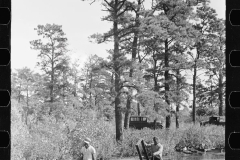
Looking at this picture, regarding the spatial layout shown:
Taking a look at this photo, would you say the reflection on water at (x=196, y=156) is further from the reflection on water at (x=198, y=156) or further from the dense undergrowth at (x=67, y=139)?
the dense undergrowth at (x=67, y=139)

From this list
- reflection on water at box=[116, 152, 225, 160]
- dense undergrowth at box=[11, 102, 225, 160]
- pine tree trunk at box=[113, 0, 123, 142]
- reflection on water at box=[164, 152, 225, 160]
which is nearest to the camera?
dense undergrowth at box=[11, 102, 225, 160]

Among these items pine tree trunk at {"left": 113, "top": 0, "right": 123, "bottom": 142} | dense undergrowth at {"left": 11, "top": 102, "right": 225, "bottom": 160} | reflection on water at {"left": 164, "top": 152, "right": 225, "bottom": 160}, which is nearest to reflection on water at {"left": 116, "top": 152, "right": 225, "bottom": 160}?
reflection on water at {"left": 164, "top": 152, "right": 225, "bottom": 160}

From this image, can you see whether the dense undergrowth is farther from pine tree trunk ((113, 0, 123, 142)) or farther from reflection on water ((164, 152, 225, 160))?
Result: reflection on water ((164, 152, 225, 160))

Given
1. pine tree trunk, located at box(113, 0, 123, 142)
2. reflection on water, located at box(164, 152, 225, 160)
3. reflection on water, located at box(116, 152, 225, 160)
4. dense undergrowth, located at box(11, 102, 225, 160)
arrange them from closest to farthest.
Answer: dense undergrowth, located at box(11, 102, 225, 160) < reflection on water, located at box(116, 152, 225, 160) < reflection on water, located at box(164, 152, 225, 160) < pine tree trunk, located at box(113, 0, 123, 142)

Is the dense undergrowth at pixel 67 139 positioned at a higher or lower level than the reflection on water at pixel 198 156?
higher

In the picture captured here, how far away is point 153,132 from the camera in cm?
2177

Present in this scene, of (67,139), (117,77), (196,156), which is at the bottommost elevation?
(196,156)

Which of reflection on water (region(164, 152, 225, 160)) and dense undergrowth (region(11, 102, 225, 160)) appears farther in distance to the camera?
reflection on water (region(164, 152, 225, 160))

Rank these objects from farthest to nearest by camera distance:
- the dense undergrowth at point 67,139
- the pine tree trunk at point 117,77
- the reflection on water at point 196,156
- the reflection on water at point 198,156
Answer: the pine tree trunk at point 117,77, the reflection on water at point 198,156, the reflection on water at point 196,156, the dense undergrowth at point 67,139

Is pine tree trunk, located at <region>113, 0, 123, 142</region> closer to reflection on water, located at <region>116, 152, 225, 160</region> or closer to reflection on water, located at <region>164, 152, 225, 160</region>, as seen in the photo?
reflection on water, located at <region>116, 152, 225, 160</region>

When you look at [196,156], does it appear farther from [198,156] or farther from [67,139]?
[67,139]

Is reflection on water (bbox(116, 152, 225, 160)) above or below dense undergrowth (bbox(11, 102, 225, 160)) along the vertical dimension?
below

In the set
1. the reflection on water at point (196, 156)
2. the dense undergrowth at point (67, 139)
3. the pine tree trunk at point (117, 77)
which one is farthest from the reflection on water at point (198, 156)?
the pine tree trunk at point (117, 77)

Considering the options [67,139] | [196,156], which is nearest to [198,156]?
[196,156]
